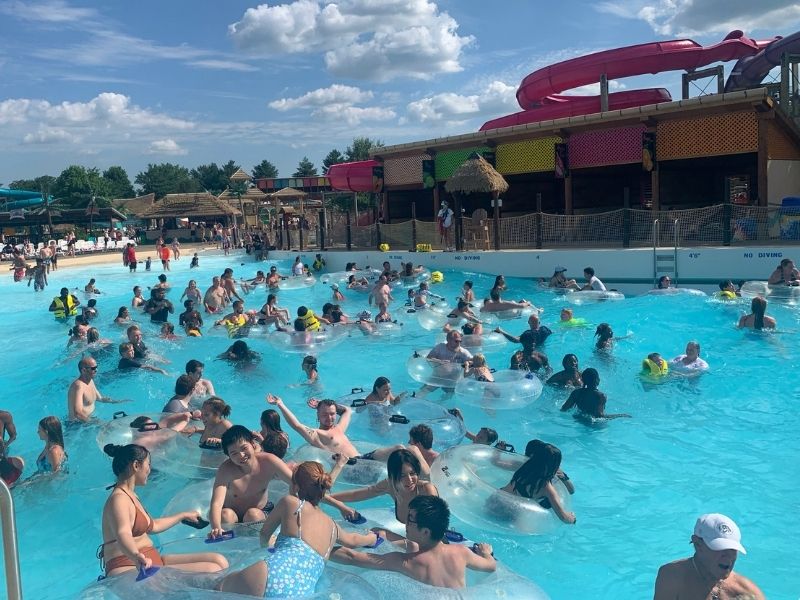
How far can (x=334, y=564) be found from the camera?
404 cm

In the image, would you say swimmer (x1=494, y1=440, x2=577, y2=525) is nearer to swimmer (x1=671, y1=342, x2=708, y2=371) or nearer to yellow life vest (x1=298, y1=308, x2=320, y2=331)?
swimmer (x1=671, y1=342, x2=708, y2=371)

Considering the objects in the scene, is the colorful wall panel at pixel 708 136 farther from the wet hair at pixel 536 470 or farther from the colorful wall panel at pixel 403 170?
the wet hair at pixel 536 470

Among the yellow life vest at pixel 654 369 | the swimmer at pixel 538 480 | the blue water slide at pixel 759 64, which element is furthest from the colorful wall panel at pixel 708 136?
the swimmer at pixel 538 480

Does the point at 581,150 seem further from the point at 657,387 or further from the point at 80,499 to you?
the point at 80,499

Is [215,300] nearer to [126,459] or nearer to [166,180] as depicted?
[126,459]

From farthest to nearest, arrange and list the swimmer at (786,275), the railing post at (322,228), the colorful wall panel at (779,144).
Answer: the railing post at (322,228), the colorful wall panel at (779,144), the swimmer at (786,275)

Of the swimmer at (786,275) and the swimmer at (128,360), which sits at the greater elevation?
the swimmer at (786,275)

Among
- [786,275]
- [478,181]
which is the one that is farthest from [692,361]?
[478,181]

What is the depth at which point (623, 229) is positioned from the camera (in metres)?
17.8

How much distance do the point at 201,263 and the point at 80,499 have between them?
22.1m

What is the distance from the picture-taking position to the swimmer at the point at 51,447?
6.50m

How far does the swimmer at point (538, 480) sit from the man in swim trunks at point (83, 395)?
5248 mm

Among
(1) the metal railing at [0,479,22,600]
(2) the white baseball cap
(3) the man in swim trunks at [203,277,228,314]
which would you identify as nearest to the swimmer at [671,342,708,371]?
(2) the white baseball cap

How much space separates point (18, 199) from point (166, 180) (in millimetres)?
45565
